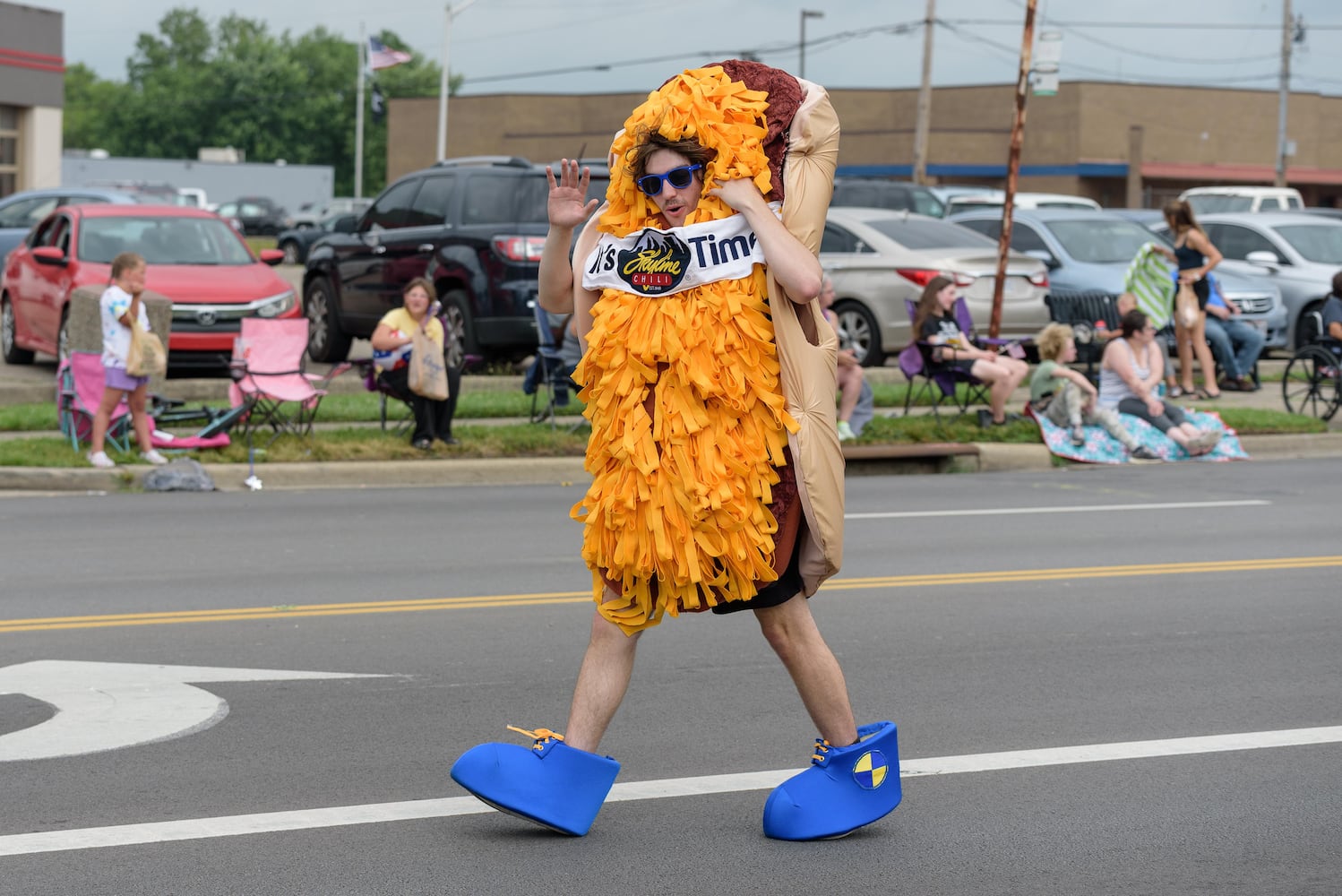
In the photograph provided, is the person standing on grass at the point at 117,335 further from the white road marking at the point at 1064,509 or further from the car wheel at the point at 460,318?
the white road marking at the point at 1064,509

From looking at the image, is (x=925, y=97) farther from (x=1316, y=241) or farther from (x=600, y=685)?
(x=600, y=685)

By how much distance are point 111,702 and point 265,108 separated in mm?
117135

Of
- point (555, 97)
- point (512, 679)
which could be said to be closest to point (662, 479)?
point (512, 679)

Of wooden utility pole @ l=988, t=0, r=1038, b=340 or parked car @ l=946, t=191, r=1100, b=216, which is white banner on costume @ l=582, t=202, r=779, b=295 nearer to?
wooden utility pole @ l=988, t=0, r=1038, b=340

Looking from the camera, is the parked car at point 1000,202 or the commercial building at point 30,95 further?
the commercial building at point 30,95

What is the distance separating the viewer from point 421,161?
246 feet

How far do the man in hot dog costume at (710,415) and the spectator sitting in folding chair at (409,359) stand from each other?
8516mm

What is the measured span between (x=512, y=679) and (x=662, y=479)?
2.15m

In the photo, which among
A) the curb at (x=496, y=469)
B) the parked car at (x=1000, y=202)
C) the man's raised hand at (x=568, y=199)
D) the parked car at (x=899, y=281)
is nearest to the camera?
the man's raised hand at (x=568, y=199)

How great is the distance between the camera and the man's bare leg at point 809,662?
469 cm

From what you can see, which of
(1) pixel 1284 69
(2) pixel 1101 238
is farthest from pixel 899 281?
(1) pixel 1284 69

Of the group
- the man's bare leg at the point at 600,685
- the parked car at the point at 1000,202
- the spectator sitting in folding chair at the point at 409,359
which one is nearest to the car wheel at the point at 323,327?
the spectator sitting in folding chair at the point at 409,359

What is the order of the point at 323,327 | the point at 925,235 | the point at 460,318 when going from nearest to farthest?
the point at 460,318 → the point at 925,235 → the point at 323,327

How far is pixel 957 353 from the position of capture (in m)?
14.9
